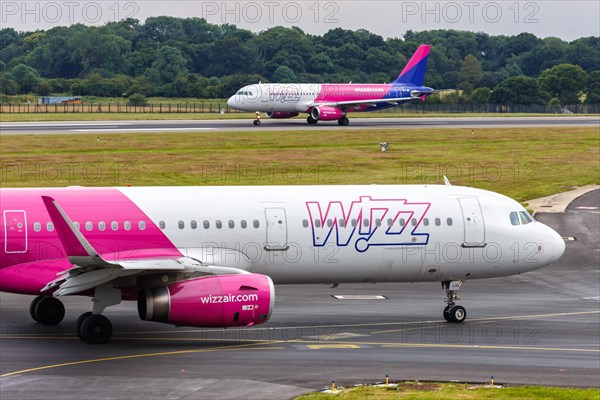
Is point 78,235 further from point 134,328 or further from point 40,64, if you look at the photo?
point 40,64

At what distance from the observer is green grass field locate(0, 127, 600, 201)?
63.7m

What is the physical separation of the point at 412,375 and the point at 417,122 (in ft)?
264

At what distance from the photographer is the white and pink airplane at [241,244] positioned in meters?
27.8

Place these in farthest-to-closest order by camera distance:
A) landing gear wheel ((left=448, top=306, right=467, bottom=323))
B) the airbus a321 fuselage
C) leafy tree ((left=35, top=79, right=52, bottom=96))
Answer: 1. leafy tree ((left=35, top=79, right=52, bottom=96))
2. the airbus a321 fuselage
3. landing gear wheel ((left=448, top=306, right=467, bottom=323))

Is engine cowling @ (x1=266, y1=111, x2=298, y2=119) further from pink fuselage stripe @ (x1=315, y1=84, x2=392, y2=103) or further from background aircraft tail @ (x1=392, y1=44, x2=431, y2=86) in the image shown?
background aircraft tail @ (x1=392, y1=44, x2=431, y2=86)

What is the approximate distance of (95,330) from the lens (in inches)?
1134

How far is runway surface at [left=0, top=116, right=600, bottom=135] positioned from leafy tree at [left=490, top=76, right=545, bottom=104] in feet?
134

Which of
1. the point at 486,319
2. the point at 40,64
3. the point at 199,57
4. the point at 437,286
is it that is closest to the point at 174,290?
the point at 486,319

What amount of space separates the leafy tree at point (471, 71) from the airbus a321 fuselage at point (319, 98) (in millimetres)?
76086

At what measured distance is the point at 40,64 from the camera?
179 meters

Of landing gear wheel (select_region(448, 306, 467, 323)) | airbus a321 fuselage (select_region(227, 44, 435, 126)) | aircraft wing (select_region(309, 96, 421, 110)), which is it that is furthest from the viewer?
aircraft wing (select_region(309, 96, 421, 110))

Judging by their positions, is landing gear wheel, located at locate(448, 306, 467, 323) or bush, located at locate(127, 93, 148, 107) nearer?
landing gear wheel, located at locate(448, 306, 467, 323)

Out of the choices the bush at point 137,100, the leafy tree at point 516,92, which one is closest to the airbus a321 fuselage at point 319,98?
the bush at point 137,100

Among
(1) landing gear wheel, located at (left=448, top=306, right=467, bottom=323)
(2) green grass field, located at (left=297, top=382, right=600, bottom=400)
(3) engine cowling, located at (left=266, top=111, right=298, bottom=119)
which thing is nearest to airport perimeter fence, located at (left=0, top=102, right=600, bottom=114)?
(3) engine cowling, located at (left=266, top=111, right=298, bottom=119)
